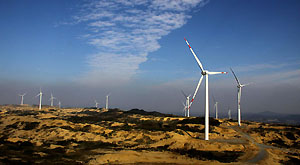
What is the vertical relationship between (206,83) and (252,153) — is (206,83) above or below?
above

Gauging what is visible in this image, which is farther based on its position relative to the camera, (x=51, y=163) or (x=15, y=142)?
(x=15, y=142)

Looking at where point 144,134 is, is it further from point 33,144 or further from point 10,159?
point 10,159

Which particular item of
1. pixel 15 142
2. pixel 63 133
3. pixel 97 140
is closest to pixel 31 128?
pixel 63 133

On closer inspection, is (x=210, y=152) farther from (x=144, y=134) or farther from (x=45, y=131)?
(x=45, y=131)

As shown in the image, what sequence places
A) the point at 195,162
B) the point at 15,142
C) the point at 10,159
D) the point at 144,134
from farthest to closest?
the point at 144,134 → the point at 15,142 → the point at 195,162 → the point at 10,159

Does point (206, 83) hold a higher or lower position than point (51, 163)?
higher

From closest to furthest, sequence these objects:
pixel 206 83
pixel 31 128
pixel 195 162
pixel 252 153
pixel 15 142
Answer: pixel 195 162 < pixel 252 153 < pixel 15 142 < pixel 206 83 < pixel 31 128

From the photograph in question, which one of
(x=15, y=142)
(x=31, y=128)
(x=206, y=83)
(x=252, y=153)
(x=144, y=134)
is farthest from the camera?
(x=31, y=128)

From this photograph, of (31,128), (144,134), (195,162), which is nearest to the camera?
(195,162)

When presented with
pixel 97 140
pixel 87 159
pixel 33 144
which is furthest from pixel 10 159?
pixel 97 140

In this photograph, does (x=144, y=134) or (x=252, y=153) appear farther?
(x=144, y=134)
